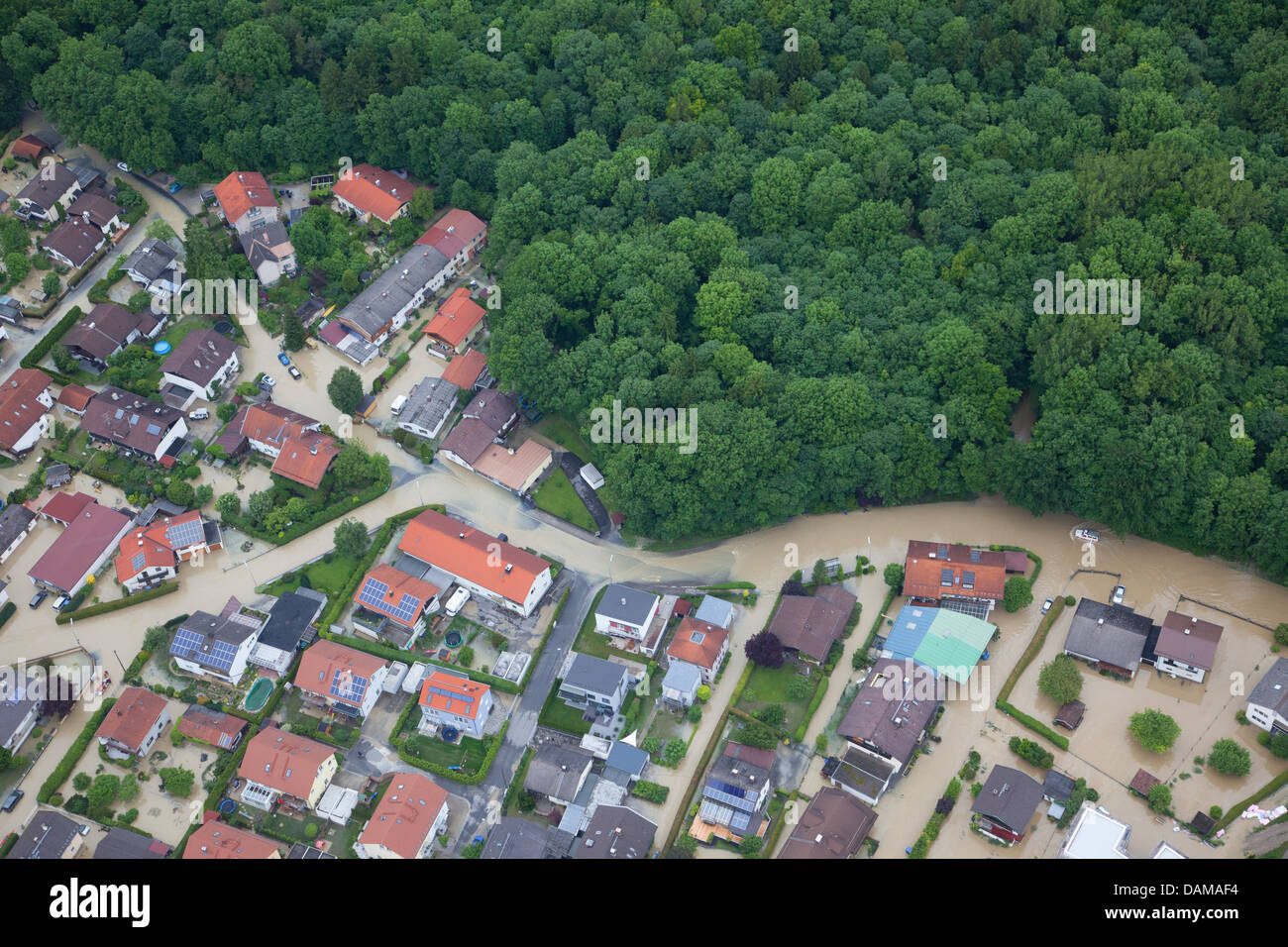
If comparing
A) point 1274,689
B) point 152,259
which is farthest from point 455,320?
point 1274,689

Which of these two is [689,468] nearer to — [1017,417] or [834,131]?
[1017,417]

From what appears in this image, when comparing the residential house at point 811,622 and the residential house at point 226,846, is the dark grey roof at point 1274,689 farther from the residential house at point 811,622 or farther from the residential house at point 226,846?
the residential house at point 226,846

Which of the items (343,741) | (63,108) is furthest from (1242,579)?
(63,108)

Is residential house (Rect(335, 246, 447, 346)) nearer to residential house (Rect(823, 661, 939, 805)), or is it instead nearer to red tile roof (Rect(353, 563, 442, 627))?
red tile roof (Rect(353, 563, 442, 627))

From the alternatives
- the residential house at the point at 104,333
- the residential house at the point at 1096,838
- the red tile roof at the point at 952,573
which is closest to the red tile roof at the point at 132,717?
the residential house at the point at 104,333

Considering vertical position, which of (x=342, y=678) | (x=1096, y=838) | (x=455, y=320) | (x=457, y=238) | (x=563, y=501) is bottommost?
(x=342, y=678)

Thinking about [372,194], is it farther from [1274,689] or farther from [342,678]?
[1274,689]
